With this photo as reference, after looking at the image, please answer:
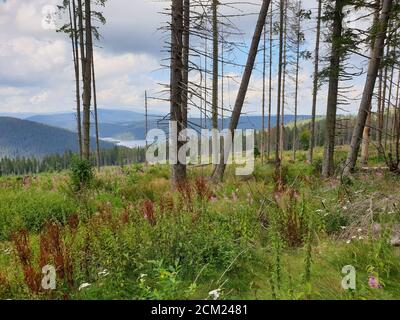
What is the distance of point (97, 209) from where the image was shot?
7594 millimetres

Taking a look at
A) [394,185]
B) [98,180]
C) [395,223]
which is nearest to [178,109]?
[98,180]

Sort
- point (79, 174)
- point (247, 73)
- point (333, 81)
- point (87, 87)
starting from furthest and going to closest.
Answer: point (87, 87), point (333, 81), point (247, 73), point (79, 174)

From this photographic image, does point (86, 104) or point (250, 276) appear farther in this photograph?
point (86, 104)

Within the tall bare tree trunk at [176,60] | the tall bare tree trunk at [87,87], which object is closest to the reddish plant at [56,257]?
the tall bare tree trunk at [176,60]

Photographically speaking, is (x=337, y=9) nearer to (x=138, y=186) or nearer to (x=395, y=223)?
(x=138, y=186)

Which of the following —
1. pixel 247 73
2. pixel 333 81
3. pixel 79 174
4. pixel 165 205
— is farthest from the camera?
pixel 333 81

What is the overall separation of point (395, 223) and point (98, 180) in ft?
29.4

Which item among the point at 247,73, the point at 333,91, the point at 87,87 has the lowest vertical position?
the point at 333,91

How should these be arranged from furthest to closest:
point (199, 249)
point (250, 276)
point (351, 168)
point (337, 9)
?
point (337, 9) → point (351, 168) → point (199, 249) → point (250, 276)

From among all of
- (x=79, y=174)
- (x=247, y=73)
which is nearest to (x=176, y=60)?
(x=247, y=73)

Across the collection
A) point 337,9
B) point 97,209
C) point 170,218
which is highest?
point 337,9

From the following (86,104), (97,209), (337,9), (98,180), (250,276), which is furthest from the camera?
(86,104)

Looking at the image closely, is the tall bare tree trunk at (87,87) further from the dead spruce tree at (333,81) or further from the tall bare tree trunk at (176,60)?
the dead spruce tree at (333,81)

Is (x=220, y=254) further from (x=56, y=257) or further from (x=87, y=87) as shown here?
(x=87, y=87)
